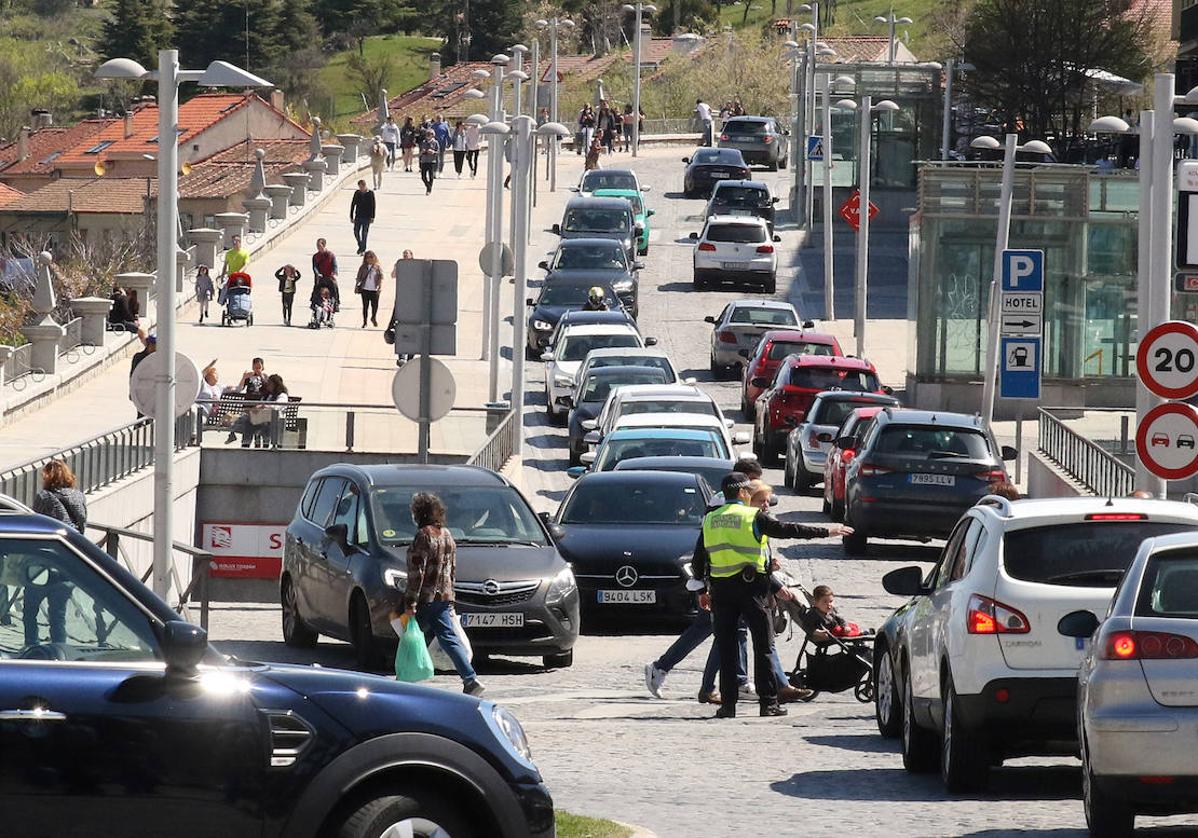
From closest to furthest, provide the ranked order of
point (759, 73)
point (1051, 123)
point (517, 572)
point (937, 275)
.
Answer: point (517, 572)
point (937, 275)
point (1051, 123)
point (759, 73)

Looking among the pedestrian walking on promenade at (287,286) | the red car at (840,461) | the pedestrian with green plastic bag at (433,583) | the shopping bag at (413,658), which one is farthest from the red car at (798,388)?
the shopping bag at (413,658)

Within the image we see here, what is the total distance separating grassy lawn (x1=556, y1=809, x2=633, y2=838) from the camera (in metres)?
10.2

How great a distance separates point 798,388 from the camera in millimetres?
35688

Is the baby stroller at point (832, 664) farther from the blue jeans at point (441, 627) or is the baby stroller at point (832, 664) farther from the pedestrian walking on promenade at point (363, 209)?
the pedestrian walking on promenade at point (363, 209)

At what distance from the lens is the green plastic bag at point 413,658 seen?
48.9 feet

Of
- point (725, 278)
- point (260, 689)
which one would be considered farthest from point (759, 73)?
point (260, 689)

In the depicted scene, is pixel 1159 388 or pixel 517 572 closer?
pixel 1159 388

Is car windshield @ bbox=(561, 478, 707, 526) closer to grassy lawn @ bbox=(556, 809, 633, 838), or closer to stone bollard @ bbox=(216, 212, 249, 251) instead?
grassy lawn @ bbox=(556, 809, 633, 838)

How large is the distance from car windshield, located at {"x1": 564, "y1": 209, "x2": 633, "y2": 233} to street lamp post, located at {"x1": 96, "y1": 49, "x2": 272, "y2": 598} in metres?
36.8

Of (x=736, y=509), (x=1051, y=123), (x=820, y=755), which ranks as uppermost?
(x=1051, y=123)

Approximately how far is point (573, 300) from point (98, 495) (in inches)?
842

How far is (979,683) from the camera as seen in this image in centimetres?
1219

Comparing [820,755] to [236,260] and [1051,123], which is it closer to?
[236,260]

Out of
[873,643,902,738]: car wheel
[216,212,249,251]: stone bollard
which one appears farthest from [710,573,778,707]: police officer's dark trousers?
[216,212,249,251]: stone bollard
